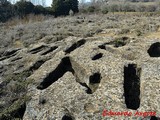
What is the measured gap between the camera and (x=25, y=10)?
90125 millimetres

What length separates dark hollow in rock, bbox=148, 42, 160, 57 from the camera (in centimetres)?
2433

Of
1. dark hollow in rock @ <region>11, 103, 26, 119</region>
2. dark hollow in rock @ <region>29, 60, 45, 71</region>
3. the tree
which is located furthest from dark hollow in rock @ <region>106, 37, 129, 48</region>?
the tree

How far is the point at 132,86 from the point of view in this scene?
1911 cm

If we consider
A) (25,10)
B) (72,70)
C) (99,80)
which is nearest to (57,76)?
(72,70)

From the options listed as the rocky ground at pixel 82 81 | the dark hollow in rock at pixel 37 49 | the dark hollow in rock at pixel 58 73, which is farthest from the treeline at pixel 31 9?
the dark hollow in rock at pixel 58 73

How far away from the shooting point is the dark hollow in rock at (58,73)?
21.5 meters

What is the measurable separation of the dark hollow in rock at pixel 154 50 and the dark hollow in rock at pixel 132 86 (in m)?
4.00

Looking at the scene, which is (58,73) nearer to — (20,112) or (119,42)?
(20,112)

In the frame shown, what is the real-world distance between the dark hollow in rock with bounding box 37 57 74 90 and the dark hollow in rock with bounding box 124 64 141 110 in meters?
5.19

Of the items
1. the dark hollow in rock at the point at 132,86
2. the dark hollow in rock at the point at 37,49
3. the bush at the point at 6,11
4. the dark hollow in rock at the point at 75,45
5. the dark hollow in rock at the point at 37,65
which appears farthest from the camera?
the bush at the point at 6,11

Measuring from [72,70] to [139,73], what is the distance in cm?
602

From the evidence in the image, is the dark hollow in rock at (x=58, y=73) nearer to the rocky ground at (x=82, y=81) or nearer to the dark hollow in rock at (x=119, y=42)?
the rocky ground at (x=82, y=81)

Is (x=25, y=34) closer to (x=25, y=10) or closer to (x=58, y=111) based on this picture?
(x=58, y=111)

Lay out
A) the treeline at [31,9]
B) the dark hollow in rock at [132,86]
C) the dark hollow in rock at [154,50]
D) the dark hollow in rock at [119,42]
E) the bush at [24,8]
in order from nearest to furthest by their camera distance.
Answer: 1. the dark hollow in rock at [132,86]
2. the dark hollow in rock at [154,50]
3. the dark hollow in rock at [119,42]
4. the bush at [24,8]
5. the treeline at [31,9]
